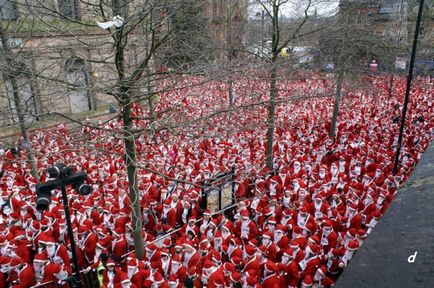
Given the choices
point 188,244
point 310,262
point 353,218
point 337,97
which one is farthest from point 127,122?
point 337,97

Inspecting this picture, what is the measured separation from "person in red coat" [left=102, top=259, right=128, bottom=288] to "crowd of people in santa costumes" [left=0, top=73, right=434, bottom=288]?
0.02 m

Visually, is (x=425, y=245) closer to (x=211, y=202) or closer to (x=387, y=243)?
(x=387, y=243)

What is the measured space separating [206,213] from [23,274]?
146 inches

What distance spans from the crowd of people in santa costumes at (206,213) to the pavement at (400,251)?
15.6ft

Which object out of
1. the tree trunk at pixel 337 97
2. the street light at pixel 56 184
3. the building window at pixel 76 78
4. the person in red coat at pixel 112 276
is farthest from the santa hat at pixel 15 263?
the tree trunk at pixel 337 97

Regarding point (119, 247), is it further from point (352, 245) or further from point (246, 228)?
point (352, 245)

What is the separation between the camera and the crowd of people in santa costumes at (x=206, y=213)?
6.59 meters

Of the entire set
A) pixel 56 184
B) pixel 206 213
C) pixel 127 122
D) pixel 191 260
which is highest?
pixel 127 122

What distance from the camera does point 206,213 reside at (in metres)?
8.09

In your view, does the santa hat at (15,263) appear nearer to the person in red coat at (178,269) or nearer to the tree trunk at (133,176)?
the tree trunk at (133,176)

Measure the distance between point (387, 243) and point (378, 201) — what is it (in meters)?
8.06

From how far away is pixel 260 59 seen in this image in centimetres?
1103

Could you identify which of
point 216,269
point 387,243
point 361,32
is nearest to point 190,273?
point 216,269

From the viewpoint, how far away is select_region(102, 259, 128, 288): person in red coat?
249 inches
